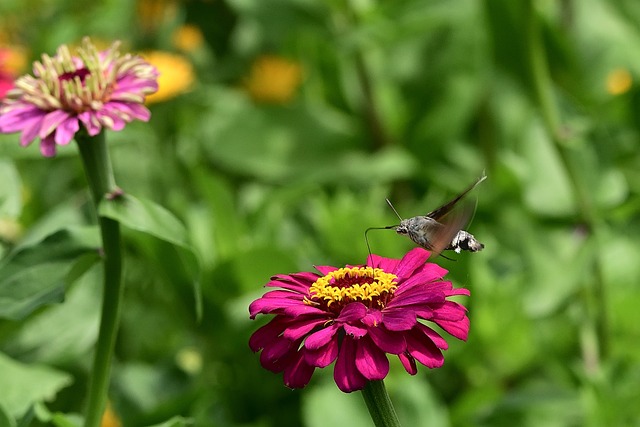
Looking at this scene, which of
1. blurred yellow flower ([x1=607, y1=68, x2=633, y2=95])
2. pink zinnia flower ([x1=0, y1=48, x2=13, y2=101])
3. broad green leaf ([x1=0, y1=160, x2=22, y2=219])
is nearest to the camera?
broad green leaf ([x1=0, y1=160, x2=22, y2=219])

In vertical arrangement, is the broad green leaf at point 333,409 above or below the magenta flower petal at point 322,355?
above

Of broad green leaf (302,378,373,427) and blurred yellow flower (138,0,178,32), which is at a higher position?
blurred yellow flower (138,0,178,32)

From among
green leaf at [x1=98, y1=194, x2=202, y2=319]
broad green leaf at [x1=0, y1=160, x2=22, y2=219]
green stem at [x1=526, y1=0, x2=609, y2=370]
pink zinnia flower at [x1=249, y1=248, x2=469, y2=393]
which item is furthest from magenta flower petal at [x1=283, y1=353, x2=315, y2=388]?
green stem at [x1=526, y1=0, x2=609, y2=370]

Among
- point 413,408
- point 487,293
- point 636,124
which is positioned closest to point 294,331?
point 413,408

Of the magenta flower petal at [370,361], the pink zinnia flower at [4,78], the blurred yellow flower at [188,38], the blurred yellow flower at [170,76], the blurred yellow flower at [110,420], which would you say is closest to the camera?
the magenta flower petal at [370,361]

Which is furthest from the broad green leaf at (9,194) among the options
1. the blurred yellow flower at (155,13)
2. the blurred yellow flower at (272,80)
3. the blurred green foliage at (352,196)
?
the blurred yellow flower at (155,13)

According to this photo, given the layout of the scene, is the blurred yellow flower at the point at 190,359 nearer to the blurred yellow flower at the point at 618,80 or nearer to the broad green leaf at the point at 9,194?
the broad green leaf at the point at 9,194

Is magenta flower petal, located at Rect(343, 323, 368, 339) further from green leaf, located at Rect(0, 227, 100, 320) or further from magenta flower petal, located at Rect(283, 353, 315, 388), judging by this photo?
green leaf, located at Rect(0, 227, 100, 320)
